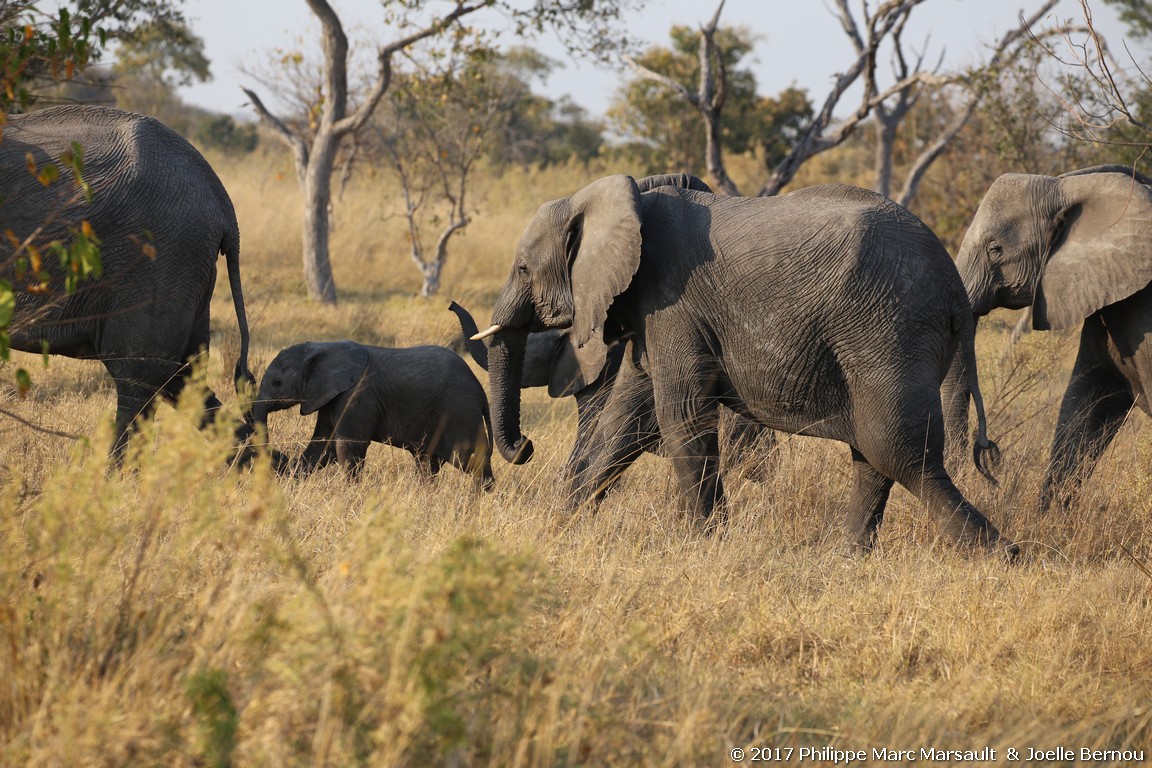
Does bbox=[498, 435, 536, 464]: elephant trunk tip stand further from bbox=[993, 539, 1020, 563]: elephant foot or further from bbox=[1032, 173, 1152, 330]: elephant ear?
bbox=[1032, 173, 1152, 330]: elephant ear

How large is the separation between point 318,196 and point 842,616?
11.8 meters

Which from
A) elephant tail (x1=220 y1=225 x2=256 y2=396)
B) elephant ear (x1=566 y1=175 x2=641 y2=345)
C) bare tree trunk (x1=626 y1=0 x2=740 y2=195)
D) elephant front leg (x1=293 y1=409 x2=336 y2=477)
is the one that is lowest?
elephant front leg (x1=293 y1=409 x2=336 y2=477)

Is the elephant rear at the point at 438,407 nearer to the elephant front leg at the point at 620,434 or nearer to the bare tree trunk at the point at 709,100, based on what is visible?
the elephant front leg at the point at 620,434

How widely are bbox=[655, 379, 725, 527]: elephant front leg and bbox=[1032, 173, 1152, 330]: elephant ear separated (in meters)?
2.01

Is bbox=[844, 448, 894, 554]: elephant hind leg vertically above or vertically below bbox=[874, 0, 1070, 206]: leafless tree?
below

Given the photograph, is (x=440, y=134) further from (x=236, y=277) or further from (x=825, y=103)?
(x=236, y=277)

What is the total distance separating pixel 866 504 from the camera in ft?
18.6

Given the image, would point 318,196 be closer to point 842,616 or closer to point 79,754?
point 842,616

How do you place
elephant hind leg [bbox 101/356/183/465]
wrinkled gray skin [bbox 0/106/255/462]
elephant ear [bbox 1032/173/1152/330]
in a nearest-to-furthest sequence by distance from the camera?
wrinkled gray skin [bbox 0/106/255/462], elephant hind leg [bbox 101/356/183/465], elephant ear [bbox 1032/173/1152/330]

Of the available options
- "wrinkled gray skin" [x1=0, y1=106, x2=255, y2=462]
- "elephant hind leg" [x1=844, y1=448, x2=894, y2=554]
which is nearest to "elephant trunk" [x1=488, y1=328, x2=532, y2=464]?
"wrinkled gray skin" [x1=0, y1=106, x2=255, y2=462]

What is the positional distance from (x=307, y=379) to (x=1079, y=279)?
412 centimetres

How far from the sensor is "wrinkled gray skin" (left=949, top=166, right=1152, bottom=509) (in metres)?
6.24

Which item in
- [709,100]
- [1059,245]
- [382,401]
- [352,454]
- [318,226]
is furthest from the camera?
[318,226]

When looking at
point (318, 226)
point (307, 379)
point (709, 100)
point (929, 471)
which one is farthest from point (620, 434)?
point (318, 226)
